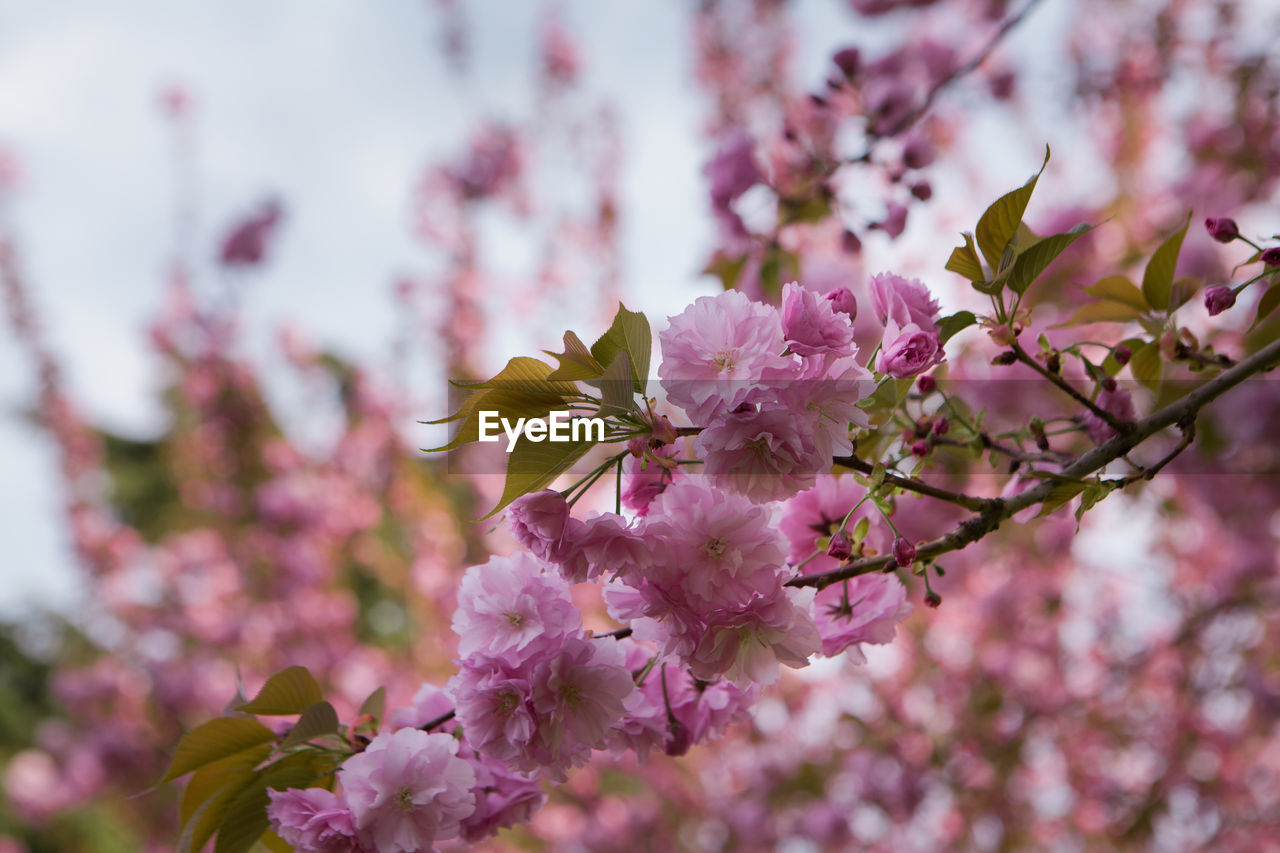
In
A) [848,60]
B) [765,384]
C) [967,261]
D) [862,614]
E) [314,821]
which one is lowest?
[314,821]

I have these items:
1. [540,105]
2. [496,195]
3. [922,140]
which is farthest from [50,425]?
[922,140]

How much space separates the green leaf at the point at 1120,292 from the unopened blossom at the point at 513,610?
492 millimetres

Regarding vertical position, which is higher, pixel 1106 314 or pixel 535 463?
pixel 1106 314

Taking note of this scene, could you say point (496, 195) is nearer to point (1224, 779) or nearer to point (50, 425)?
point (50, 425)

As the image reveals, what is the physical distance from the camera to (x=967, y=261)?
58 centimetres

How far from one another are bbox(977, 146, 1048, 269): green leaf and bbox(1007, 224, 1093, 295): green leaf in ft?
0.05

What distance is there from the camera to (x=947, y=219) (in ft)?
11.7

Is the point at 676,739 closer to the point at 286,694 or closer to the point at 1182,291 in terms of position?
the point at 286,694

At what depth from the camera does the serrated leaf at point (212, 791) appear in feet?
1.96

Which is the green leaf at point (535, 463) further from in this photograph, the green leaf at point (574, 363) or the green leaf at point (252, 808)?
the green leaf at point (252, 808)

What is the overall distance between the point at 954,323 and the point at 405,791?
511mm

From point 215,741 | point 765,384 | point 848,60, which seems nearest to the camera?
point 765,384

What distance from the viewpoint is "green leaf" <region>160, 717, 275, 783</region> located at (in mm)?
591

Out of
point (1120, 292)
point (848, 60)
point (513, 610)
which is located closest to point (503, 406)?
point (513, 610)
